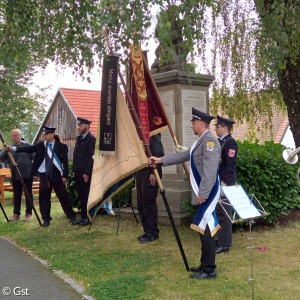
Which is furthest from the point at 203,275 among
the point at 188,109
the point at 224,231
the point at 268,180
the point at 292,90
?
the point at 292,90

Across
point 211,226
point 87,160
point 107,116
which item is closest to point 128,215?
point 87,160

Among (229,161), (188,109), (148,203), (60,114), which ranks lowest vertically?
(148,203)

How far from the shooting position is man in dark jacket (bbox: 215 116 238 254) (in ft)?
20.7

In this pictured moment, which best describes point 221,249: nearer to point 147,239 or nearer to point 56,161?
point 147,239

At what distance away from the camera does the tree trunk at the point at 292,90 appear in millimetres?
8984

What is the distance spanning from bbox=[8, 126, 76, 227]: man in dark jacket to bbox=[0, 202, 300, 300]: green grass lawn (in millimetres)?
526

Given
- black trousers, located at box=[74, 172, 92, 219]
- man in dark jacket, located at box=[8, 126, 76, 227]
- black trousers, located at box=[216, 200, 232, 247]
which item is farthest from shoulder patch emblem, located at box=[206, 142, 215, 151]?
man in dark jacket, located at box=[8, 126, 76, 227]

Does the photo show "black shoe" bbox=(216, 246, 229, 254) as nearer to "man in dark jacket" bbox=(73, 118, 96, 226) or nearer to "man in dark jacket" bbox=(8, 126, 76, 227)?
"man in dark jacket" bbox=(73, 118, 96, 226)

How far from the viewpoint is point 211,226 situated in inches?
198

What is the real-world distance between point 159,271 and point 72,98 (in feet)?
100

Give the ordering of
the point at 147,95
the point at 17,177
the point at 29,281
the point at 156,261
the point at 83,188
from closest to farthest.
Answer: the point at 29,281, the point at 156,261, the point at 147,95, the point at 83,188, the point at 17,177

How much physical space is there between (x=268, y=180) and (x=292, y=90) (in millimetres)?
2557

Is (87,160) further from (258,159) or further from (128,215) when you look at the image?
(258,159)

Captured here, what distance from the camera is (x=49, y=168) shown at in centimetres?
875
